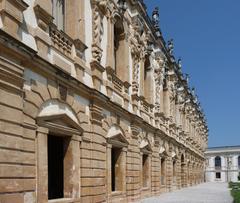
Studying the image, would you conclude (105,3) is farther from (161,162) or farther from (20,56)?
(161,162)

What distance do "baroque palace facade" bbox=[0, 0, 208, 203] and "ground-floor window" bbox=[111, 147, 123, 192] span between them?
0.12 feet

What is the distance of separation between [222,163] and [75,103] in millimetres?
73737

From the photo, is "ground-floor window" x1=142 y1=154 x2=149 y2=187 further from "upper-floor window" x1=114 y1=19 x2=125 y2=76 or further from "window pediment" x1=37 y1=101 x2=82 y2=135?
"window pediment" x1=37 y1=101 x2=82 y2=135

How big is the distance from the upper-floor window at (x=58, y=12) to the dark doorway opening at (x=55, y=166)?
305 cm

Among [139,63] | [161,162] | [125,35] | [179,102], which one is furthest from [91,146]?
[179,102]

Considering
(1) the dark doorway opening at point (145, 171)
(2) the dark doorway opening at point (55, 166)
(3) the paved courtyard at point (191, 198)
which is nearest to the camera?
(2) the dark doorway opening at point (55, 166)

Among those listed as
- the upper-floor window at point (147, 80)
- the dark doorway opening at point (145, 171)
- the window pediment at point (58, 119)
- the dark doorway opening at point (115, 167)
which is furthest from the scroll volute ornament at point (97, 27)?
the dark doorway opening at point (145, 171)

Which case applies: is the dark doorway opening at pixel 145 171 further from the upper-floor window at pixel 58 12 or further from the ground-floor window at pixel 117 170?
the upper-floor window at pixel 58 12

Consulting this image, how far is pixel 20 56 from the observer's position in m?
8.14

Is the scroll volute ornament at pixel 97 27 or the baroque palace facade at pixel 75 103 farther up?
the scroll volute ornament at pixel 97 27

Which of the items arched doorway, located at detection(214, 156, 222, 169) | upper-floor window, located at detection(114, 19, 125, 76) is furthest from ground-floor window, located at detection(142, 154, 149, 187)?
arched doorway, located at detection(214, 156, 222, 169)

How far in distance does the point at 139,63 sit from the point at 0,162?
1197 centimetres

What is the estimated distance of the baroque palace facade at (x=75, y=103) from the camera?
801 cm

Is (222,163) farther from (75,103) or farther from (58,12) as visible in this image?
(58,12)
